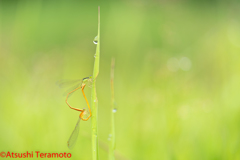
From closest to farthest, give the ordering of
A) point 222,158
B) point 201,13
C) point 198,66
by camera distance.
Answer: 1. point 222,158
2. point 198,66
3. point 201,13

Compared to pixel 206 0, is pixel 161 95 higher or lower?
lower

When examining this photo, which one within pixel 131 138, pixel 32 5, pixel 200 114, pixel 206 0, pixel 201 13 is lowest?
pixel 131 138

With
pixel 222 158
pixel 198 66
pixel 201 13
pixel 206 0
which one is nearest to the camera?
pixel 222 158

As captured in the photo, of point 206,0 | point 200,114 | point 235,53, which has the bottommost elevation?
point 200,114

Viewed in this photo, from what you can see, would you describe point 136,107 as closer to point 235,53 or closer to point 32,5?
point 235,53

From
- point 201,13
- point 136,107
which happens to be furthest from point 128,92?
point 201,13

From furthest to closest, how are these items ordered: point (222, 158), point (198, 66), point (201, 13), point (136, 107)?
point (201, 13) → point (198, 66) → point (136, 107) → point (222, 158)

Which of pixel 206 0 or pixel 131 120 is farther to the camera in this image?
pixel 206 0

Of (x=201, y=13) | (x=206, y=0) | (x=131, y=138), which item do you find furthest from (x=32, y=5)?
(x=206, y=0)

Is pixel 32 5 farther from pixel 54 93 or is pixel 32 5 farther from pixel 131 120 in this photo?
pixel 131 120
